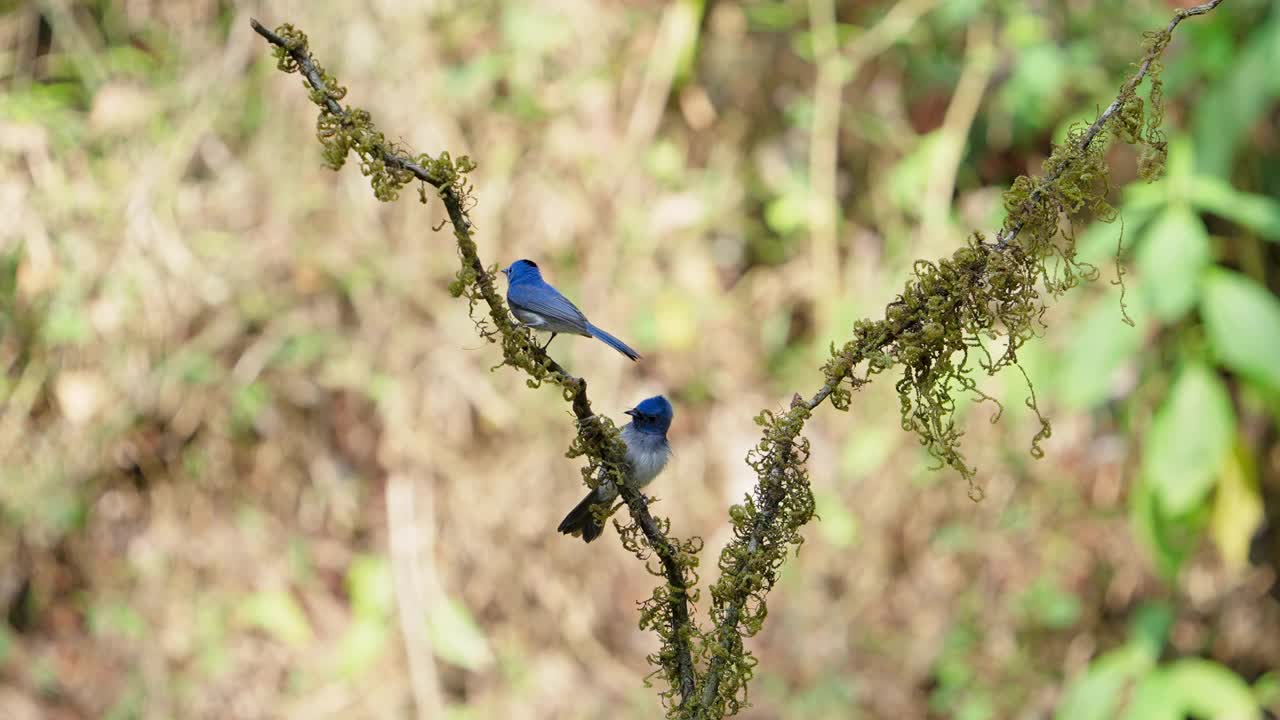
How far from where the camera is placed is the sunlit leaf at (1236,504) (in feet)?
16.6

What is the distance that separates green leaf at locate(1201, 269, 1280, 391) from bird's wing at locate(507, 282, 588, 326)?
2.94 meters

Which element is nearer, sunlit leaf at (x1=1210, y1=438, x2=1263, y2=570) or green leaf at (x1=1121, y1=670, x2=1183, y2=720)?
green leaf at (x1=1121, y1=670, x2=1183, y2=720)

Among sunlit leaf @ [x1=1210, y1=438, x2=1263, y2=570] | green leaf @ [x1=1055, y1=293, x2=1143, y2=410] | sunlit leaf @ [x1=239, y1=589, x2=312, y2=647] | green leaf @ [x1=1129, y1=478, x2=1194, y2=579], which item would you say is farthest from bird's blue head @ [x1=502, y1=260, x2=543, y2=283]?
sunlit leaf @ [x1=239, y1=589, x2=312, y2=647]

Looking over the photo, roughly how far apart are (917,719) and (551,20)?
3752 millimetres

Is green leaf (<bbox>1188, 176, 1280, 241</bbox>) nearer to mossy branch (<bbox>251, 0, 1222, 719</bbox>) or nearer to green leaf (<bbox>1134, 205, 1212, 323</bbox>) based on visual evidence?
green leaf (<bbox>1134, 205, 1212, 323</bbox>)

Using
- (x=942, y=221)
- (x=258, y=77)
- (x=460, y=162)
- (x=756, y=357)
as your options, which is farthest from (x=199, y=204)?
(x=460, y=162)

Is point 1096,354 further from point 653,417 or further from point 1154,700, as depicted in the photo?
point 653,417

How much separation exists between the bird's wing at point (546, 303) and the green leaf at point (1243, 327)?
2941 mm

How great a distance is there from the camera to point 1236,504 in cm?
509

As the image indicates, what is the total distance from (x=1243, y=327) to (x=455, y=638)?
3.45 meters

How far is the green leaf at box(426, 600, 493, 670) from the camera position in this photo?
5633 millimetres

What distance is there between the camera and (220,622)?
243 inches

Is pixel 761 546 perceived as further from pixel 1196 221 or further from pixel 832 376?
pixel 1196 221

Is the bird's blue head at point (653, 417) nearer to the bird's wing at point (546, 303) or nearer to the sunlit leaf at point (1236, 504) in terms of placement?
the bird's wing at point (546, 303)
